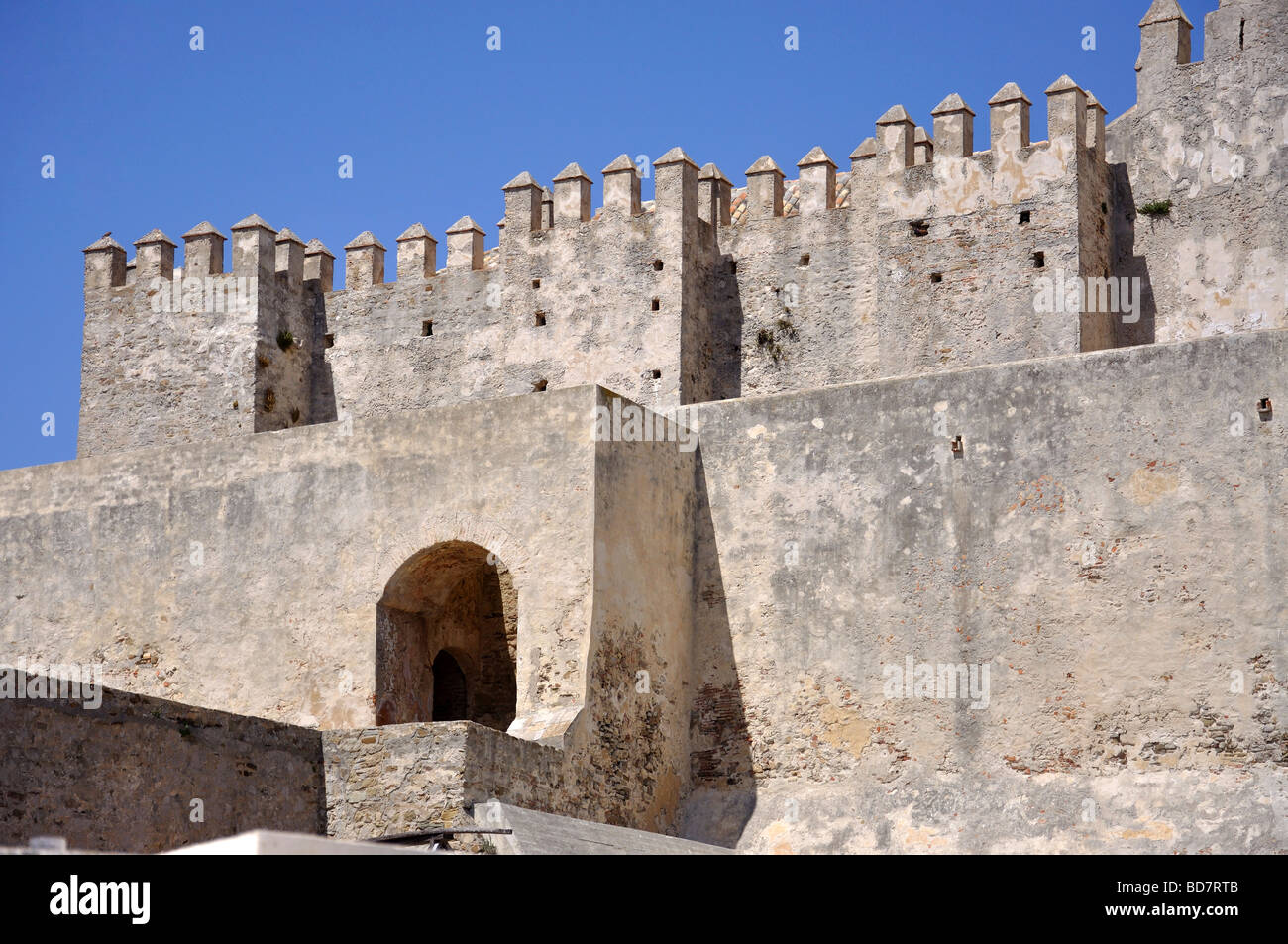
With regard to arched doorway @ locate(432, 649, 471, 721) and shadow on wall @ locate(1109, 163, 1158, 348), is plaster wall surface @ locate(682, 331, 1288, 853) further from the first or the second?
shadow on wall @ locate(1109, 163, 1158, 348)

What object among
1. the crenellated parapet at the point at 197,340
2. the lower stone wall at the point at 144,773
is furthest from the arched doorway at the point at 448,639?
the crenellated parapet at the point at 197,340

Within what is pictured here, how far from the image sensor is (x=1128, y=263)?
70.9 ft

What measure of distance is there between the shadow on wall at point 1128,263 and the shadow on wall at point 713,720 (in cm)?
620

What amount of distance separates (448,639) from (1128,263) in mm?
9070

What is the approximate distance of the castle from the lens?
48.8 feet

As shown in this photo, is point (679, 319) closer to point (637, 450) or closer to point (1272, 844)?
point (637, 450)

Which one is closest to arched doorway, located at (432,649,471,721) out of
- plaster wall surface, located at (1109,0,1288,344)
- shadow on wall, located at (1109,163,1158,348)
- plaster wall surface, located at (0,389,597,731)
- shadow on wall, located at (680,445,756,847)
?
plaster wall surface, located at (0,389,597,731)

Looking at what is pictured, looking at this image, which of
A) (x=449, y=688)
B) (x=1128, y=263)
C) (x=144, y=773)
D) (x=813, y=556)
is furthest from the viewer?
(x=1128, y=263)

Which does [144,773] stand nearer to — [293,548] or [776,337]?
[293,548]

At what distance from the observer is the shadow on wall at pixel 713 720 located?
16.8 meters

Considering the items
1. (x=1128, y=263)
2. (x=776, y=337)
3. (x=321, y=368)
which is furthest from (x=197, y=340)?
(x=1128, y=263)
